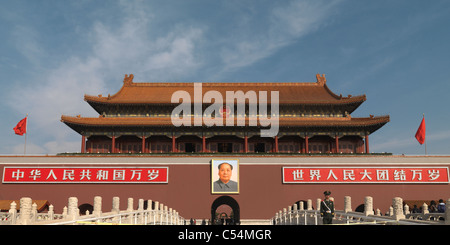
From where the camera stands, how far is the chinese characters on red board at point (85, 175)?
84.9ft

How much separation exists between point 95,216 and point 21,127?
1998 cm

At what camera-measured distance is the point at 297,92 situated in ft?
108

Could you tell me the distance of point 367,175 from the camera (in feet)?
85.0

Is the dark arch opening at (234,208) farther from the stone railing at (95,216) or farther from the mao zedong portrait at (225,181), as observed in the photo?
the stone railing at (95,216)

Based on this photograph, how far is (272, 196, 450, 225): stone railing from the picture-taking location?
914 cm

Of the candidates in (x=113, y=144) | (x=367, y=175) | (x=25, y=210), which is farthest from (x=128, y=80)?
(x=25, y=210)

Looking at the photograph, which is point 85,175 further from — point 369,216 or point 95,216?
point 369,216

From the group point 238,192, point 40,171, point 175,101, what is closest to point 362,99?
point 238,192

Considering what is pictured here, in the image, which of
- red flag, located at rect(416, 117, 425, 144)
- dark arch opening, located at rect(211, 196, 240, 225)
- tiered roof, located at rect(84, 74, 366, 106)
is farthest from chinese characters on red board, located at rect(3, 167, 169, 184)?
red flag, located at rect(416, 117, 425, 144)

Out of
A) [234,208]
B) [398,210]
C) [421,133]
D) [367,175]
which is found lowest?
[234,208]

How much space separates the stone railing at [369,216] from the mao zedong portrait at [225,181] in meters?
3.36
